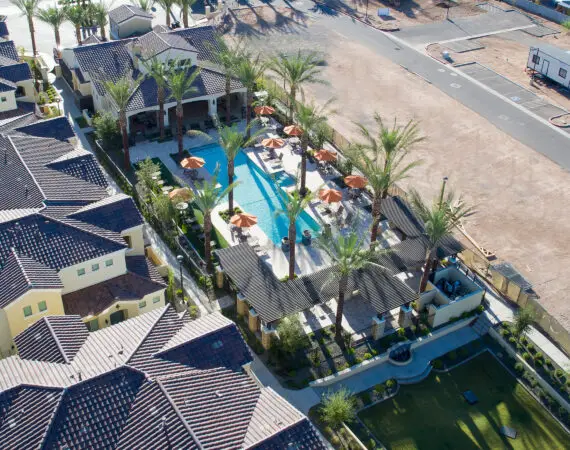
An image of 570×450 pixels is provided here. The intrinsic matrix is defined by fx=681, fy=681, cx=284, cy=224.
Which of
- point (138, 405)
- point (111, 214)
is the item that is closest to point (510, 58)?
point (111, 214)

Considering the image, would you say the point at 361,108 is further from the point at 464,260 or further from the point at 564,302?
the point at 564,302

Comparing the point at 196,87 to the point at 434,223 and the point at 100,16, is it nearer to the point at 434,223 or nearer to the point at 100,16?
the point at 100,16

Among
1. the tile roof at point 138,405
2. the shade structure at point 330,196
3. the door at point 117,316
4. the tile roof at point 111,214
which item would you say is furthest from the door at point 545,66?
the tile roof at point 138,405

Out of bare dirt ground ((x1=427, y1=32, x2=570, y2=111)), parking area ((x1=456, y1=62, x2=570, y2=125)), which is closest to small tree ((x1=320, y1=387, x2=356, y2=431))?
parking area ((x1=456, y1=62, x2=570, y2=125))

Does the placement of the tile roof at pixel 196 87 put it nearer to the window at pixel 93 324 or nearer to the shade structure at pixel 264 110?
the shade structure at pixel 264 110

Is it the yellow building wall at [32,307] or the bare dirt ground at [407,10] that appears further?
the bare dirt ground at [407,10]

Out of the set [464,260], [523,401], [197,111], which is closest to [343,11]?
[197,111]
